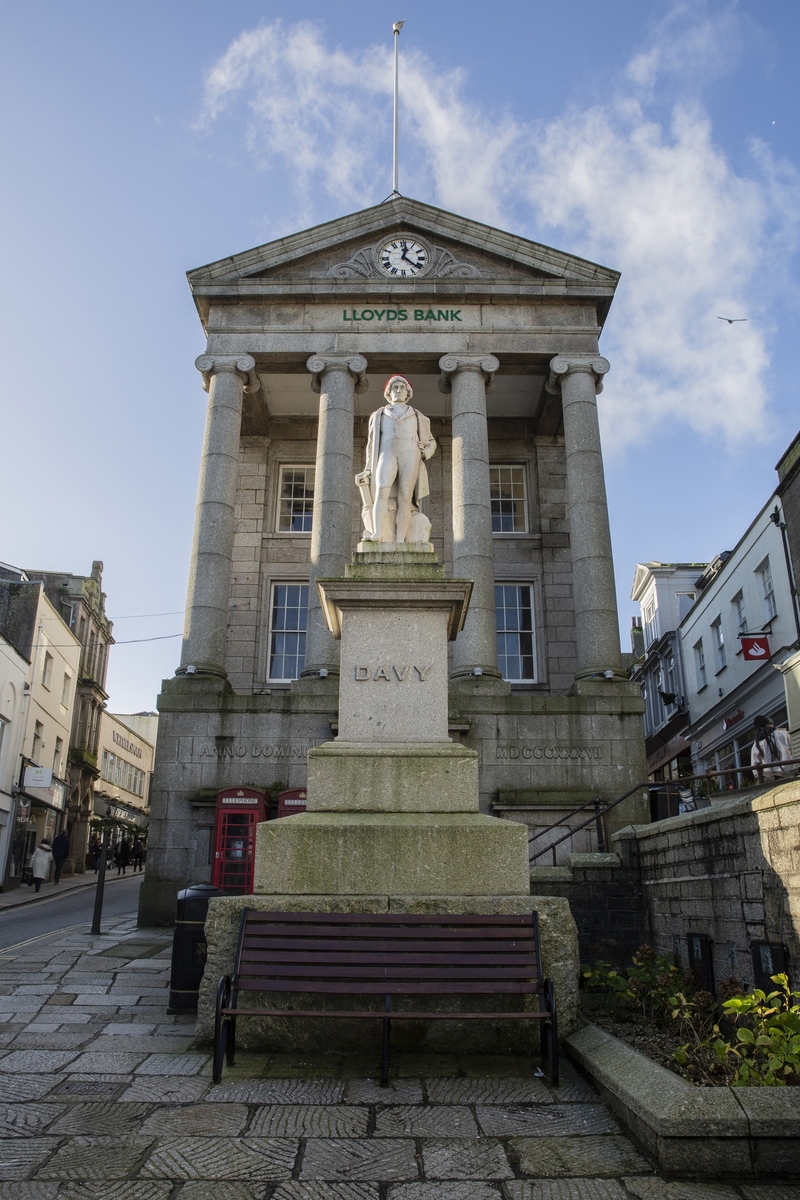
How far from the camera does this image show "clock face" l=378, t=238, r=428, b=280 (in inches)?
920

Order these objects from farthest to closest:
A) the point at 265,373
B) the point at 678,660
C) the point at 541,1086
→ the point at 678,660
the point at 265,373
the point at 541,1086

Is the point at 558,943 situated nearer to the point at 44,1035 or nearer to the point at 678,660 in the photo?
the point at 44,1035

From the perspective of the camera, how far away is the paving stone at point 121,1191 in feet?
13.5

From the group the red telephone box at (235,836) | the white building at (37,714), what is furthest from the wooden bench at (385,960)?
the white building at (37,714)

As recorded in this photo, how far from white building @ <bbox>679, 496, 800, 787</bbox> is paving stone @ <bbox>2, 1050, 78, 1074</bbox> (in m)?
18.3

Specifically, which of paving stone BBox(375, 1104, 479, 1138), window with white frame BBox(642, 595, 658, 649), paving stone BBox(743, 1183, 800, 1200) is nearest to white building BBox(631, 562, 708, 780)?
window with white frame BBox(642, 595, 658, 649)

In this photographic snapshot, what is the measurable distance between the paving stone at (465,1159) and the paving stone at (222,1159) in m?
0.71

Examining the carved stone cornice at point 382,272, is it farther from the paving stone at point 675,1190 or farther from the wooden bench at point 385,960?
the paving stone at point 675,1190

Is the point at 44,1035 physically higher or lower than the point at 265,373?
lower

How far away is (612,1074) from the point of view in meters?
5.41

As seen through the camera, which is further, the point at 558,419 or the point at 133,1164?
the point at 558,419

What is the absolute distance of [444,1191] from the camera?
4.21 meters

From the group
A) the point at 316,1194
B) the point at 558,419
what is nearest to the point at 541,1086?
the point at 316,1194

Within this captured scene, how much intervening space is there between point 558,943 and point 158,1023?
12.3 ft
